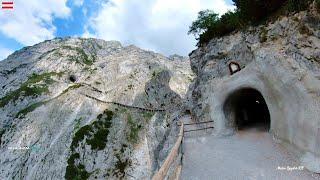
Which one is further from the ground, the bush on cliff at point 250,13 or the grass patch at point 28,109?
the bush on cliff at point 250,13

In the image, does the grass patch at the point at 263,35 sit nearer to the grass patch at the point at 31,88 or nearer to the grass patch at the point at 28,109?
the grass patch at the point at 28,109

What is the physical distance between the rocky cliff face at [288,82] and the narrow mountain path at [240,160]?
803 millimetres

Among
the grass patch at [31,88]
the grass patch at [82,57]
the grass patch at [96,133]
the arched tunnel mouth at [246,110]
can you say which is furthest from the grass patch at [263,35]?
the grass patch at [82,57]

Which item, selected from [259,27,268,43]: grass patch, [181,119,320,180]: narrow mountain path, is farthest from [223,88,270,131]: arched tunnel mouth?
[259,27,268,43]: grass patch

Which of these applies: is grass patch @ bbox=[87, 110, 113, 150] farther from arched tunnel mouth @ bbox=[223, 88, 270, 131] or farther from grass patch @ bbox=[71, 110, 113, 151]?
arched tunnel mouth @ bbox=[223, 88, 270, 131]

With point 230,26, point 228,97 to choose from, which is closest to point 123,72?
point 230,26

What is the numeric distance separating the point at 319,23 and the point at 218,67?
1487 cm

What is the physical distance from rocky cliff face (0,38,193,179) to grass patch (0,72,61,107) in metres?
0.29

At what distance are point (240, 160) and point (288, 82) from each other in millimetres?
5397

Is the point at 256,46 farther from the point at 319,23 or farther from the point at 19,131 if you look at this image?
the point at 19,131

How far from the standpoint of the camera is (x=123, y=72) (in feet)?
325

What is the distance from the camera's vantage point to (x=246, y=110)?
3173 centimetres

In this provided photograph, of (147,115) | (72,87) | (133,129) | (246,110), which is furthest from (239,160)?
(72,87)

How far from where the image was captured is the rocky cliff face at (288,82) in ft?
51.1
